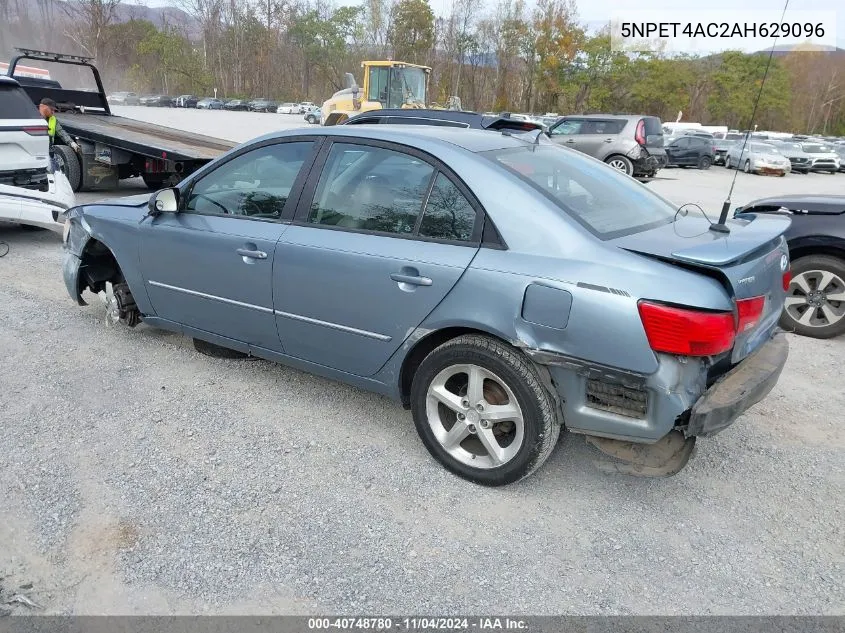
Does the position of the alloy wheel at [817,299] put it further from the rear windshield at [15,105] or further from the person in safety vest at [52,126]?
the person in safety vest at [52,126]

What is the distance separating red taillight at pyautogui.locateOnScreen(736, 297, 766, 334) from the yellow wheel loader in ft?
63.1

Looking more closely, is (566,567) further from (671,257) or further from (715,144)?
(715,144)

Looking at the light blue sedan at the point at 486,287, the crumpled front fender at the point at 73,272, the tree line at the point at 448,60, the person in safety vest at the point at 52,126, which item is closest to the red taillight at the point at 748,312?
the light blue sedan at the point at 486,287

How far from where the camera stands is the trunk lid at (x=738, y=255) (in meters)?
2.60

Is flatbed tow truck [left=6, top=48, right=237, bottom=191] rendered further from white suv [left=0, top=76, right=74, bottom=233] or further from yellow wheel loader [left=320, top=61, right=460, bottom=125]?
yellow wheel loader [left=320, top=61, right=460, bottom=125]

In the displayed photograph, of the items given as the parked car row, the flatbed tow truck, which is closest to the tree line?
the parked car row

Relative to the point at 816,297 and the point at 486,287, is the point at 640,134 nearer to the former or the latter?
the point at 816,297

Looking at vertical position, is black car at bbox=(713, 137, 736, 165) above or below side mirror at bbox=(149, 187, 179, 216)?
below

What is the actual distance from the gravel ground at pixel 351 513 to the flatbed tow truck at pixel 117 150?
6.14m

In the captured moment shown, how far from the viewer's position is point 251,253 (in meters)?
3.62

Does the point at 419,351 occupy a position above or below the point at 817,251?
below

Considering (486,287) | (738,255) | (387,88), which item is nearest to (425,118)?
(486,287)

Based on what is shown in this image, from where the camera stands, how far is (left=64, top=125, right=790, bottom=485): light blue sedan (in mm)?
2604

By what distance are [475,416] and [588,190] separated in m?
1.29
